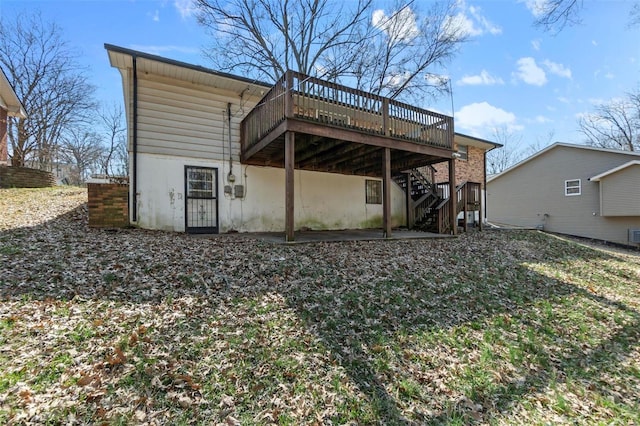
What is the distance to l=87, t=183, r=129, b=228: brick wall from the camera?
23.8 feet

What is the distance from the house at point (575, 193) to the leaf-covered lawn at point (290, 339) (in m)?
10.8

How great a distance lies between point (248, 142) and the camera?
8883mm

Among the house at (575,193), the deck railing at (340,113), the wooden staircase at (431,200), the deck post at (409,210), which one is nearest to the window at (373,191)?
the wooden staircase at (431,200)

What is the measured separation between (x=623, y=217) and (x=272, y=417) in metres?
19.0

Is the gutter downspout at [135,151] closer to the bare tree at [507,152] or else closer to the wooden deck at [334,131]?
the wooden deck at [334,131]

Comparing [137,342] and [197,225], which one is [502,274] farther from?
[197,225]

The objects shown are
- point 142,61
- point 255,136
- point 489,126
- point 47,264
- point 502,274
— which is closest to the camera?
point 47,264

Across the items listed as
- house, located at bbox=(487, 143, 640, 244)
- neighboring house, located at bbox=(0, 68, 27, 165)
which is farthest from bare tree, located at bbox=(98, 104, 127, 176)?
house, located at bbox=(487, 143, 640, 244)

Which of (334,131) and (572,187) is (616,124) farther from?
(334,131)

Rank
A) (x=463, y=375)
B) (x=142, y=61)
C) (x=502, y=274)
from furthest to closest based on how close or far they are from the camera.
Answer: (x=142, y=61) < (x=502, y=274) < (x=463, y=375)

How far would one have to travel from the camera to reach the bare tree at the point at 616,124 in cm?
2456

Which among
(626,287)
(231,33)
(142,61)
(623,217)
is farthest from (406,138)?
(623,217)

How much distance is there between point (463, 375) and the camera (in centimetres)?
326

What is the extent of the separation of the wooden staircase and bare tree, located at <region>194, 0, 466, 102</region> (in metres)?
6.76
